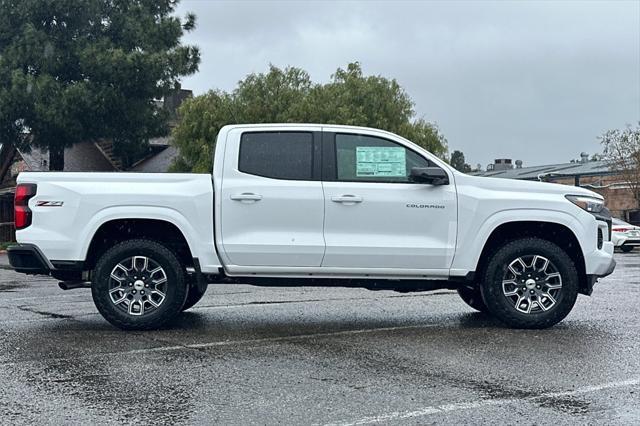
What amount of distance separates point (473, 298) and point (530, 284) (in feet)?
3.88

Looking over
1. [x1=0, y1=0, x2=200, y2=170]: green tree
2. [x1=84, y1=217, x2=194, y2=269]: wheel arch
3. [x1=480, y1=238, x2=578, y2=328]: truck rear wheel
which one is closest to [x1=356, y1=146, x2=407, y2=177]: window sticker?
[x1=480, y1=238, x2=578, y2=328]: truck rear wheel

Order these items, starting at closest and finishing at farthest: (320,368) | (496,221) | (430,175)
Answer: (320,368) < (430,175) < (496,221)

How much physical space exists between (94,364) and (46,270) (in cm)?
190

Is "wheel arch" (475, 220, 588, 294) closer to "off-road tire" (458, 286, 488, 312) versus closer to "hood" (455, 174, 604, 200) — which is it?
"hood" (455, 174, 604, 200)

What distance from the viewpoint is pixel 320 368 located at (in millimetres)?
5953

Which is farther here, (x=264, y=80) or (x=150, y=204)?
(x=264, y=80)

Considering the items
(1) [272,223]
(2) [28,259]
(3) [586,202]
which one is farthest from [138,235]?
(3) [586,202]

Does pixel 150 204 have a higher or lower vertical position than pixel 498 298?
higher

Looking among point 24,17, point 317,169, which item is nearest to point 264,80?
point 24,17

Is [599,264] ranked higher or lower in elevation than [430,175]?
lower

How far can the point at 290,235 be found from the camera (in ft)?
24.9

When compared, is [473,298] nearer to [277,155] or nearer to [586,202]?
[586,202]

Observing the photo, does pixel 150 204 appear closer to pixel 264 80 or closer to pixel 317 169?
pixel 317 169

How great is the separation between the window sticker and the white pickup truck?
11 mm
